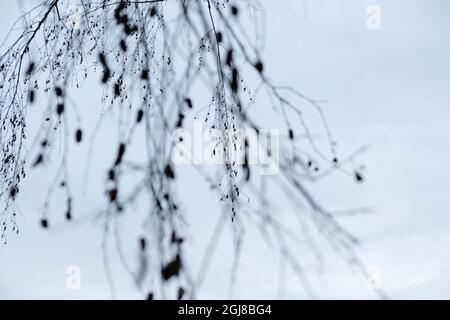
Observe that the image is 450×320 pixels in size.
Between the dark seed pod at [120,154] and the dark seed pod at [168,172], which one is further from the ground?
the dark seed pod at [120,154]

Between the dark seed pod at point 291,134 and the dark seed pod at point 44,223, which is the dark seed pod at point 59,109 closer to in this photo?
the dark seed pod at point 44,223

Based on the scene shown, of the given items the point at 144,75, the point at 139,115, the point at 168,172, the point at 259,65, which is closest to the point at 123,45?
the point at 144,75

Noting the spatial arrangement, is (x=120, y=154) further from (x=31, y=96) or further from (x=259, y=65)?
(x=31, y=96)

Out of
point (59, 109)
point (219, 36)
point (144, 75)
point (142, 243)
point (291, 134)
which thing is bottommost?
point (142, 243)

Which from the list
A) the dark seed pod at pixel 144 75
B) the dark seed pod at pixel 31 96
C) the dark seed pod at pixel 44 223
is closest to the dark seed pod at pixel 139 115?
the dark seed pod at pixel 144 75

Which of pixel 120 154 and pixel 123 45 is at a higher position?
pixel 123 45

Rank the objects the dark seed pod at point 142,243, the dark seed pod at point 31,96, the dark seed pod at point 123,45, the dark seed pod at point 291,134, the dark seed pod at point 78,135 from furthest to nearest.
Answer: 1. the dark seed pod at point 31,96
2. the dark seed pod at point 123,45
3. the dark seed pod at point 78,135
4. the dark seed pod at point 291,134
5. the dark seed pod at point 142,243

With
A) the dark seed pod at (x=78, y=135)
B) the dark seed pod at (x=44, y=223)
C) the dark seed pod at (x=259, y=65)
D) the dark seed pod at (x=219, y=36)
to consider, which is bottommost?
the dark seed pod at (x=44, y=223)

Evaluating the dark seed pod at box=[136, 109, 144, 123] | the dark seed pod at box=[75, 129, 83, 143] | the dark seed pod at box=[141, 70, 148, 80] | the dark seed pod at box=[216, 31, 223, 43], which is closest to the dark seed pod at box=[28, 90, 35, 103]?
the dark seed pod at box=[75, 129, 83, 143]

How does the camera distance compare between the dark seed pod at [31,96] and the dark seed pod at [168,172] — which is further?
the dark seed pod at [31,96]
